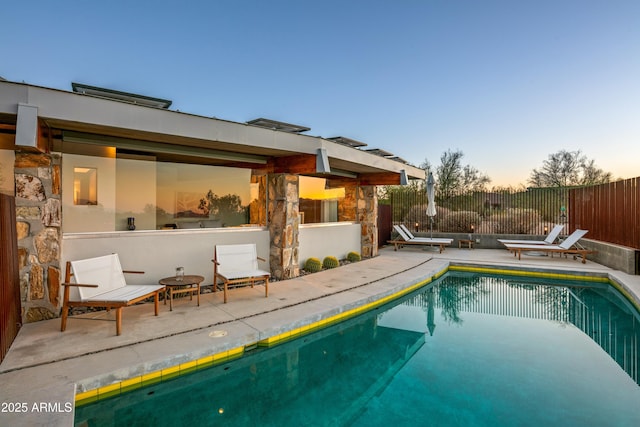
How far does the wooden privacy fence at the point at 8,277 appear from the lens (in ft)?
11.4

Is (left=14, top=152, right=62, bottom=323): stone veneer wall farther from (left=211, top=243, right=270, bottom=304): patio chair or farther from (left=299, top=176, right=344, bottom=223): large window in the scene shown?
(left=299, top=176, right=344, bottom=223): large window

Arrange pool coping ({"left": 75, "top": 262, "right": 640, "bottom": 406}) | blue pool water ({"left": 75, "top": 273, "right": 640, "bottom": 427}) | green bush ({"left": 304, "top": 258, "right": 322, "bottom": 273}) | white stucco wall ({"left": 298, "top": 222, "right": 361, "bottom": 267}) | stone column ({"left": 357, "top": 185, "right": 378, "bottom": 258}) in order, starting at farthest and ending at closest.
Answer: stone column ({"left": 357, "top": 185, "right": 378, "bottom": 258}), white stucco wall ({"left": 298, "top": 222, "right": 361, "bottom": 267}), green bush ({"left": 304, "top": 258, "right": 322, "bottom": 273}), pool coping ({"left": 75, "top": 262, "right": 640, "bottom": 406}), blue pool water ({"left": 75, "top": 273, "right": 640, "bottom": 427})

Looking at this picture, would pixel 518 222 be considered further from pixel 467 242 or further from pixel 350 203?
pixel 350 203

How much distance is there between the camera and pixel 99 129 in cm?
482

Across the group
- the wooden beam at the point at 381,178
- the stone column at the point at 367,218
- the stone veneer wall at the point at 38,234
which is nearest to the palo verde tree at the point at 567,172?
the wooden beam at the point at 381,178

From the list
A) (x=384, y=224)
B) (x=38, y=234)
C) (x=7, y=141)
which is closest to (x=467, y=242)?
(x=384, y=224)

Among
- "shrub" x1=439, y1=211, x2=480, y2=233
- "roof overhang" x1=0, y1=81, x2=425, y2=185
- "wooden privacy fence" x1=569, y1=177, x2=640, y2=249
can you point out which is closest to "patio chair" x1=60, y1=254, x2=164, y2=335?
"roof overhang" x1=0, y1=81, x2=425, y2=185

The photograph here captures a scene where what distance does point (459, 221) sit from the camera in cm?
1494

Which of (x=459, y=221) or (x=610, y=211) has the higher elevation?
(x=610, y=211)

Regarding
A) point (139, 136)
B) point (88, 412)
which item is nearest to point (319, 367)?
point (88, 412)

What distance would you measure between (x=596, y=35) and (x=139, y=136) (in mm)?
12878

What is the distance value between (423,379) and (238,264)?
4.06 metres

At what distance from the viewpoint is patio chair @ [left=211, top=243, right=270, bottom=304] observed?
5875mm

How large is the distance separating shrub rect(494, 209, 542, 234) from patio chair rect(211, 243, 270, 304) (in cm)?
1240
